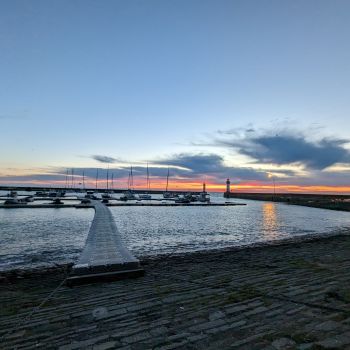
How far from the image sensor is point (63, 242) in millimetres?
22094

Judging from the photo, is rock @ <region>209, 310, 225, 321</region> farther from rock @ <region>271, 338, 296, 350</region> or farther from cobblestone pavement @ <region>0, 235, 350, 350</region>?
rock @ <region>271, 338, 296, 350</region>

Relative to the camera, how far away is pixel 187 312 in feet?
21.6

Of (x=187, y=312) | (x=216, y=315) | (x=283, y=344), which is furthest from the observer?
(x=187, y=312)

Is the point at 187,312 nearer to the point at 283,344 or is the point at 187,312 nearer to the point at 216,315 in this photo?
the point at 216,315

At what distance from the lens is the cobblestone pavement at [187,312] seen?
5.19 m

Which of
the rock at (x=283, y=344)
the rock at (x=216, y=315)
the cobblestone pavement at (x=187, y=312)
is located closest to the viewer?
the rock at (x=283, y=344)

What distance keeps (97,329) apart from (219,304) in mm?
2882

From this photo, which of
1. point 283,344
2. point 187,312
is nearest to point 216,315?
point 187,312

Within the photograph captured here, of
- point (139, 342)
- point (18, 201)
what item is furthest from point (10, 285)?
point (18, 201)

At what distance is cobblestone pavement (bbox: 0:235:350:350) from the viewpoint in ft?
17.0

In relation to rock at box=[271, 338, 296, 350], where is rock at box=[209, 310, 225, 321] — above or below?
below

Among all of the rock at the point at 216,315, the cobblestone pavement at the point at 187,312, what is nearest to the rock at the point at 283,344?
the cobblestone pavement at the point at 187,312

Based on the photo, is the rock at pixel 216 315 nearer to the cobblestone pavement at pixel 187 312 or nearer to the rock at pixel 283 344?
the cobblestone pavement at pixel 187 312

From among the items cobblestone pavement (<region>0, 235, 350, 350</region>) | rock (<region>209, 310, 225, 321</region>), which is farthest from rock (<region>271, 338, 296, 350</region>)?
rock (<region>209, 310, 225, 321</region>)
